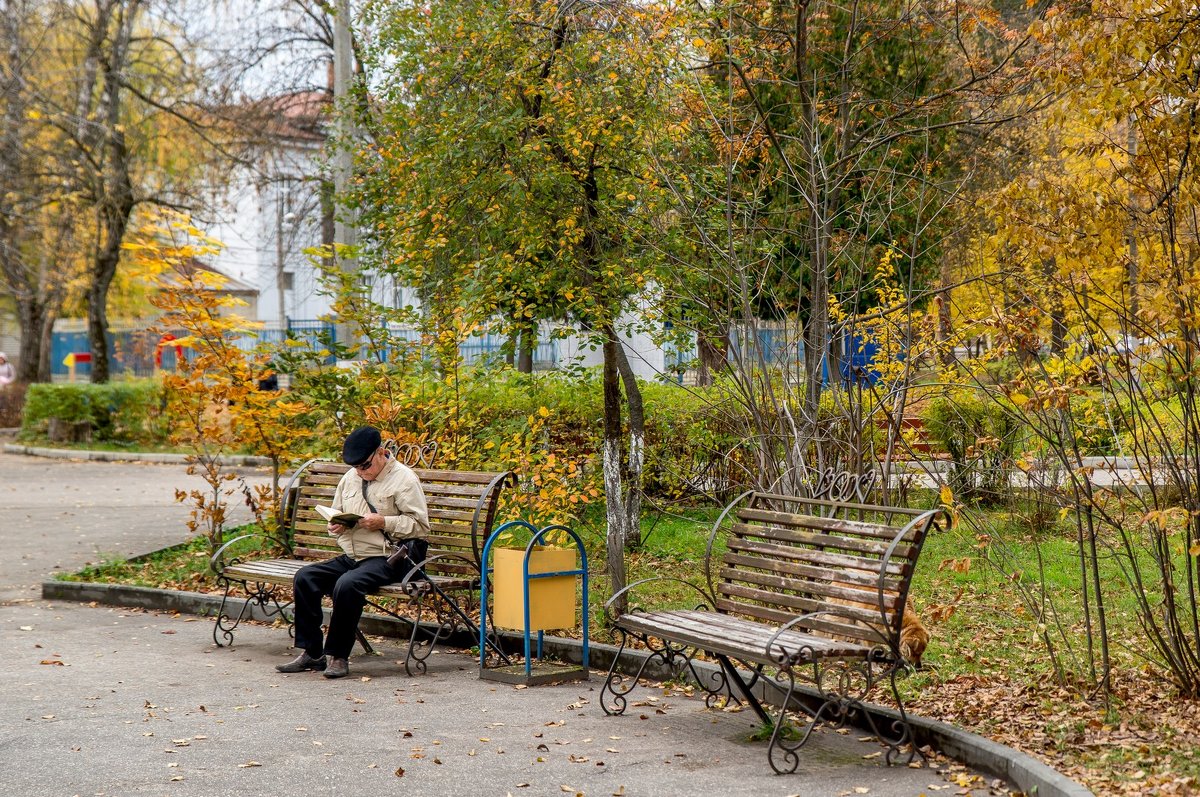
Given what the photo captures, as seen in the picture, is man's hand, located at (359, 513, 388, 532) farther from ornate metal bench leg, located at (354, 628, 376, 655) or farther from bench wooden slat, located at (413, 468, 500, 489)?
ornate metal bench leg, located at (354, 628, 376, 655)

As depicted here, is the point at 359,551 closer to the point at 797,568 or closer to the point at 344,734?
the point at 344,734

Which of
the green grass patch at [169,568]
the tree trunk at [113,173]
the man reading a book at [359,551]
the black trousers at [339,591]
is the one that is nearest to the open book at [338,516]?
the man reading a book at [359,551]

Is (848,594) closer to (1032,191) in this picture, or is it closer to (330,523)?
(1032,191)

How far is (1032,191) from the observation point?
20.7ft

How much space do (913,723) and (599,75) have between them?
5.38 metres

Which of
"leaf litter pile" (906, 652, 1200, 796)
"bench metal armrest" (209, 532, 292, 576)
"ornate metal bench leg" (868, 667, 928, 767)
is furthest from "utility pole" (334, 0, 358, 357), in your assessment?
"ornate metal bench leg" (868, 667, 928, 767)

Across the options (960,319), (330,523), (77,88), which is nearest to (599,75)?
(960,319)

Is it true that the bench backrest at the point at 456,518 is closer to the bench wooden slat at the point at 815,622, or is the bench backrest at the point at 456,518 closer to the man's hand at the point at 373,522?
the man's hand at the point at 373,522

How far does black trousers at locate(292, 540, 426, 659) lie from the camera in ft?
24.9

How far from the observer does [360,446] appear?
7.88 metres

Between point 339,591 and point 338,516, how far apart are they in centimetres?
44

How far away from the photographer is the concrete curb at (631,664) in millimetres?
5066

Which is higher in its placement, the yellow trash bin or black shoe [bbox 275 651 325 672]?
the yellow trash bin

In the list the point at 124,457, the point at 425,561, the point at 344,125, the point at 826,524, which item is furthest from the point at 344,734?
the point at 124,457
